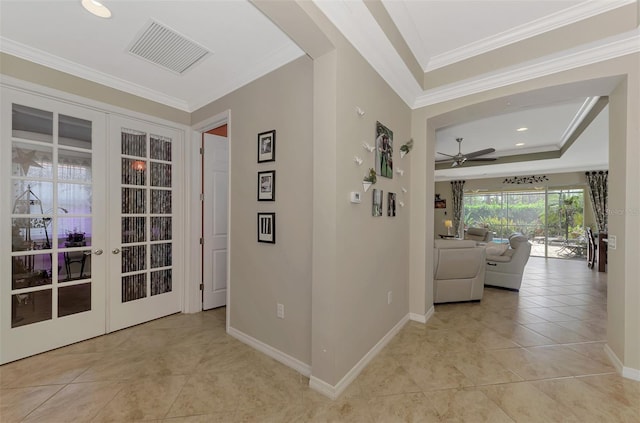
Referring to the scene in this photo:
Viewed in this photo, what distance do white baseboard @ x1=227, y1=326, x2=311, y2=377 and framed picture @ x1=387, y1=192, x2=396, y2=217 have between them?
1.57m

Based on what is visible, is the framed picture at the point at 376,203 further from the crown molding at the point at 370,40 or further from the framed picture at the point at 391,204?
the crown molding at the point at 370,40

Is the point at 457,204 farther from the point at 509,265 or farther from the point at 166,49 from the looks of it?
the point at 166,49

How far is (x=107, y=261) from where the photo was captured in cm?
283

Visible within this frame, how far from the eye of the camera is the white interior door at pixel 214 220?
3480 mm

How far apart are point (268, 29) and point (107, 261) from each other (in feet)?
9.25

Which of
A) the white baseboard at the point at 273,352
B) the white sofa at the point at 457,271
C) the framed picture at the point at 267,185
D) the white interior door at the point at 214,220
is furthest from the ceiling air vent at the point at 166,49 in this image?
the white sofa at the point at 457,271

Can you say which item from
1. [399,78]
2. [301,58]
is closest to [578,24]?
[399,78]

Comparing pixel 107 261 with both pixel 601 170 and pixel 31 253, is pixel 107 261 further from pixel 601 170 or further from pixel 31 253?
pixel 601 170

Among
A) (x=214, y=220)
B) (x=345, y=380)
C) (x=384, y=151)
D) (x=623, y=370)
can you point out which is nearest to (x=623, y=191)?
(x=623, y=370)

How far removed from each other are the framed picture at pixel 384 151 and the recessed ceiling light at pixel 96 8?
7.33ft

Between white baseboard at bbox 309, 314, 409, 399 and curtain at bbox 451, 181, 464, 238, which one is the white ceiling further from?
curtain at bbox 451, 181, 464, 238

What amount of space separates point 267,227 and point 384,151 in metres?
1.32

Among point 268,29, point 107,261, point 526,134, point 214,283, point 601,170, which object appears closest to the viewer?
point 268,29

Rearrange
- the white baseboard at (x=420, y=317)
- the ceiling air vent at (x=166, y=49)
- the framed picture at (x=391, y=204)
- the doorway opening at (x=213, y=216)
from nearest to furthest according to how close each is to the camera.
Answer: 1. the ceiling air vent at (x=166, y=49)
2. the framed picture at (x=391, y=204)
3. the white baseboard at (x=420, y=317)
4. the doorway opening at (x=213, y=216)
